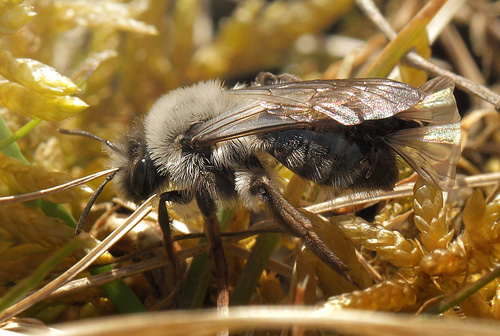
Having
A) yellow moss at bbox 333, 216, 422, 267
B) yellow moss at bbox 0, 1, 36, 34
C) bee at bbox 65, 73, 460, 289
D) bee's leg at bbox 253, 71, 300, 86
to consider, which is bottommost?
yellow moss at bbox 333, 216, 422, 267

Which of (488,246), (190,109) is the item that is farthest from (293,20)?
(488,246)

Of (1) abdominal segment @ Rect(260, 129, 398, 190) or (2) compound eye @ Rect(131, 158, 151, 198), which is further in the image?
(2) compound eye @ Rect(131, 158, 151, 198)

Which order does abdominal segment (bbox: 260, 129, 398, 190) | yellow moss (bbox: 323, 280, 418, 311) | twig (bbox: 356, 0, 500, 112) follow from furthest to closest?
twig (bbox: 356, 0, 500, 112), abdominal segment (bbox: 260, 129, 398, 190), yellow moss (bbox: 323, 280, 418, 311)

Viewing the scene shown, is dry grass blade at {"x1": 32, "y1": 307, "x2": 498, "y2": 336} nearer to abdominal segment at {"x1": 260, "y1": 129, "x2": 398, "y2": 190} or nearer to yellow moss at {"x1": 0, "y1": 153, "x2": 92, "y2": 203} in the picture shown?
abdominal segment at {"x1": 260, "y1": 129, "x2": 398, "y2": 190}

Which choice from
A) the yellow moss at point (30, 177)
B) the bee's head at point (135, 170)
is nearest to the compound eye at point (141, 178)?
the bee's head at point (135, 170)

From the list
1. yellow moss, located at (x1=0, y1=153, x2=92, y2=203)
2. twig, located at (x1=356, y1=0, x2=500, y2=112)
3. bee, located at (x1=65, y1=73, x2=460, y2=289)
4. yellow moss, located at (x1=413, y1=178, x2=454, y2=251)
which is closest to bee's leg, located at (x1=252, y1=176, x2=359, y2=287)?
bee, located at (x1=65, y1=73, x2=460, y2=289)

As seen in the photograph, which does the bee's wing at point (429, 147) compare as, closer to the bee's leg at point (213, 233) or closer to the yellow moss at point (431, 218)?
the yellow moss at point (431, 218)

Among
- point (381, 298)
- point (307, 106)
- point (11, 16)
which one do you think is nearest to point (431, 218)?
point (381, 298)
